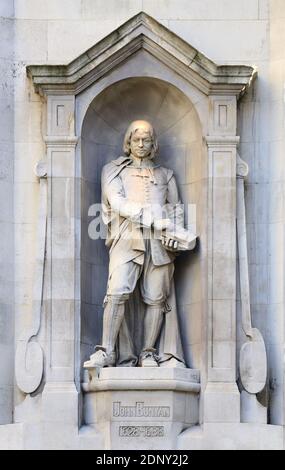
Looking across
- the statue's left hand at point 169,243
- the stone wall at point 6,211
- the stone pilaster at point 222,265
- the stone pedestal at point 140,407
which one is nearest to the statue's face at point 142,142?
the stone pilaster at point 222,265

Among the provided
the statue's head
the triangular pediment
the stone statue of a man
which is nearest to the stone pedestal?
the stone statue of a man

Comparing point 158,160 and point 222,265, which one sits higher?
point 158,160

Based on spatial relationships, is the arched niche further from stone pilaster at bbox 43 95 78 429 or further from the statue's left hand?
the statue's left hand

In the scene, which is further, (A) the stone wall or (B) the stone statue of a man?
(A) the stone wall

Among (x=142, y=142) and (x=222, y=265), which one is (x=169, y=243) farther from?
(x=142, y=142)

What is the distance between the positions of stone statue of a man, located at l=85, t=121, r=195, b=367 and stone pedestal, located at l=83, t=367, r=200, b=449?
227 mm

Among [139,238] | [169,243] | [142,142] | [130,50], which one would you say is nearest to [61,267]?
[139,238]

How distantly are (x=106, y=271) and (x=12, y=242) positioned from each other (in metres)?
1.12

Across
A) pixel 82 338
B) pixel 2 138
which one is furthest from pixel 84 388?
pixel 2 138

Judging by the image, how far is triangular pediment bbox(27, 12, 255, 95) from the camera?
28164 millimetres

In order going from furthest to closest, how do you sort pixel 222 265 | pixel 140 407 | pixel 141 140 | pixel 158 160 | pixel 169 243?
pixel 158 160 → pixel 141 140 → pixel 222 265 → pixel 169 243 → pixel 140 407

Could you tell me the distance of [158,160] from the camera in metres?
28.7

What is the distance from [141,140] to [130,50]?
1.01m
